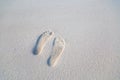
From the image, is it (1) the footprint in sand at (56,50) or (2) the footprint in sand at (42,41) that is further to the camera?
(2) the footprint in sand at (42,41)

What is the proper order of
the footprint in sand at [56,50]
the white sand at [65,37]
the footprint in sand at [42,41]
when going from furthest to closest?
the footprint in sand at [42,41] → the footprint in sand at [56,50] → the white sand at [65,37]

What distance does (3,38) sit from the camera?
3.21 m

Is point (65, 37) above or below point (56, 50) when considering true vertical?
above

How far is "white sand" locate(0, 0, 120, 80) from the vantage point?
8.42 feet

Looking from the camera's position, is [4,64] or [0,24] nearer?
[4,64]

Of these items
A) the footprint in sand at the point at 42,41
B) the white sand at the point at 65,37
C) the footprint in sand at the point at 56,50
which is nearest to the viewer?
the white sand at the point at 65,37

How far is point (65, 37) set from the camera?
122 inches

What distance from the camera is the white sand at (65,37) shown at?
8.42ft

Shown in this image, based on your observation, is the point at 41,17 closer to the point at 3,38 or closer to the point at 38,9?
the point at 38,9

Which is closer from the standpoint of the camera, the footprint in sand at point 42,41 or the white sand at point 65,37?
the white sand at point 65,37

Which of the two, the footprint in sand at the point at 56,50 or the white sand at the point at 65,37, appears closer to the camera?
the white sand at the point at 65,37

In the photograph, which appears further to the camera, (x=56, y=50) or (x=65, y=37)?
(x=65, y=37)

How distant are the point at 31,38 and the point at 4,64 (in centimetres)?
63

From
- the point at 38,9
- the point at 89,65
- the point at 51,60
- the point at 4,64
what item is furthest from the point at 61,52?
the point at 38,9
